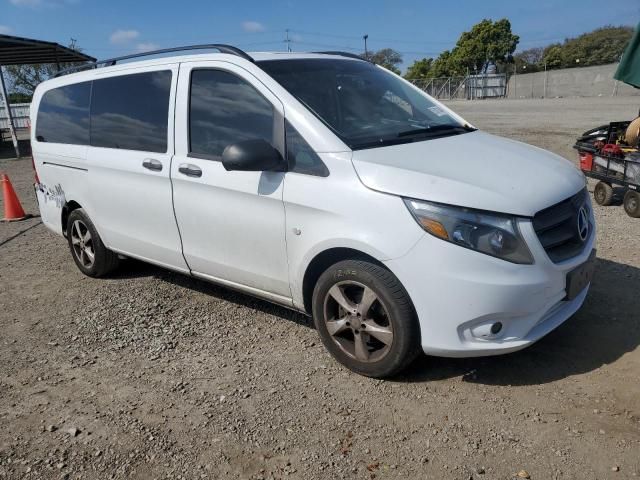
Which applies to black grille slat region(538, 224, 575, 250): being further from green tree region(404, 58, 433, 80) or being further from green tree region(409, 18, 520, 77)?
green tree region(404, 58, 433, 80)

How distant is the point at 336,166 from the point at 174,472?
71.8 inches

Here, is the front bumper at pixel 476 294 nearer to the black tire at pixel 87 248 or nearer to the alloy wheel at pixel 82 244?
the black tire at pixel 87 248

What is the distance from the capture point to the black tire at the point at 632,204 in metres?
6.57

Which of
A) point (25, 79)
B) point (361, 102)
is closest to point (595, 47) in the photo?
point (25, 79)

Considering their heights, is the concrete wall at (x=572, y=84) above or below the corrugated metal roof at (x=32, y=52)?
below

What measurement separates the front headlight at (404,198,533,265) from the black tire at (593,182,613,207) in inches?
204

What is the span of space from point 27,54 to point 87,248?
1674cm

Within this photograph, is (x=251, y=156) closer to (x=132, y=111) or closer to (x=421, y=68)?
(x=132, y=111)

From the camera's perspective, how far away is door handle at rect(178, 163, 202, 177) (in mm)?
3844

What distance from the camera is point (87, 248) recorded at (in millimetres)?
5348

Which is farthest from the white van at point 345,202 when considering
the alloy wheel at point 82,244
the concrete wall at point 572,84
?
the concrete wall at point 572,84

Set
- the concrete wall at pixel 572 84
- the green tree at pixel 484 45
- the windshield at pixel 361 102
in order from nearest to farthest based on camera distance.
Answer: the windshield at pixel 361 102
the concrete wall at pixel 572 84
the green tree at pixel 484 45

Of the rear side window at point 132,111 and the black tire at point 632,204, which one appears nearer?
the rear side window at point 132,111

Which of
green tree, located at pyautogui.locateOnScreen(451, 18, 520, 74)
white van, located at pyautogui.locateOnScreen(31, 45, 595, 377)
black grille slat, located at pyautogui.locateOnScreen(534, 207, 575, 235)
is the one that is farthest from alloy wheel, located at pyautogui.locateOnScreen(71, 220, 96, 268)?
green tree, located at pyautogui.locateOnScreen(451, 18, 520, 74)
